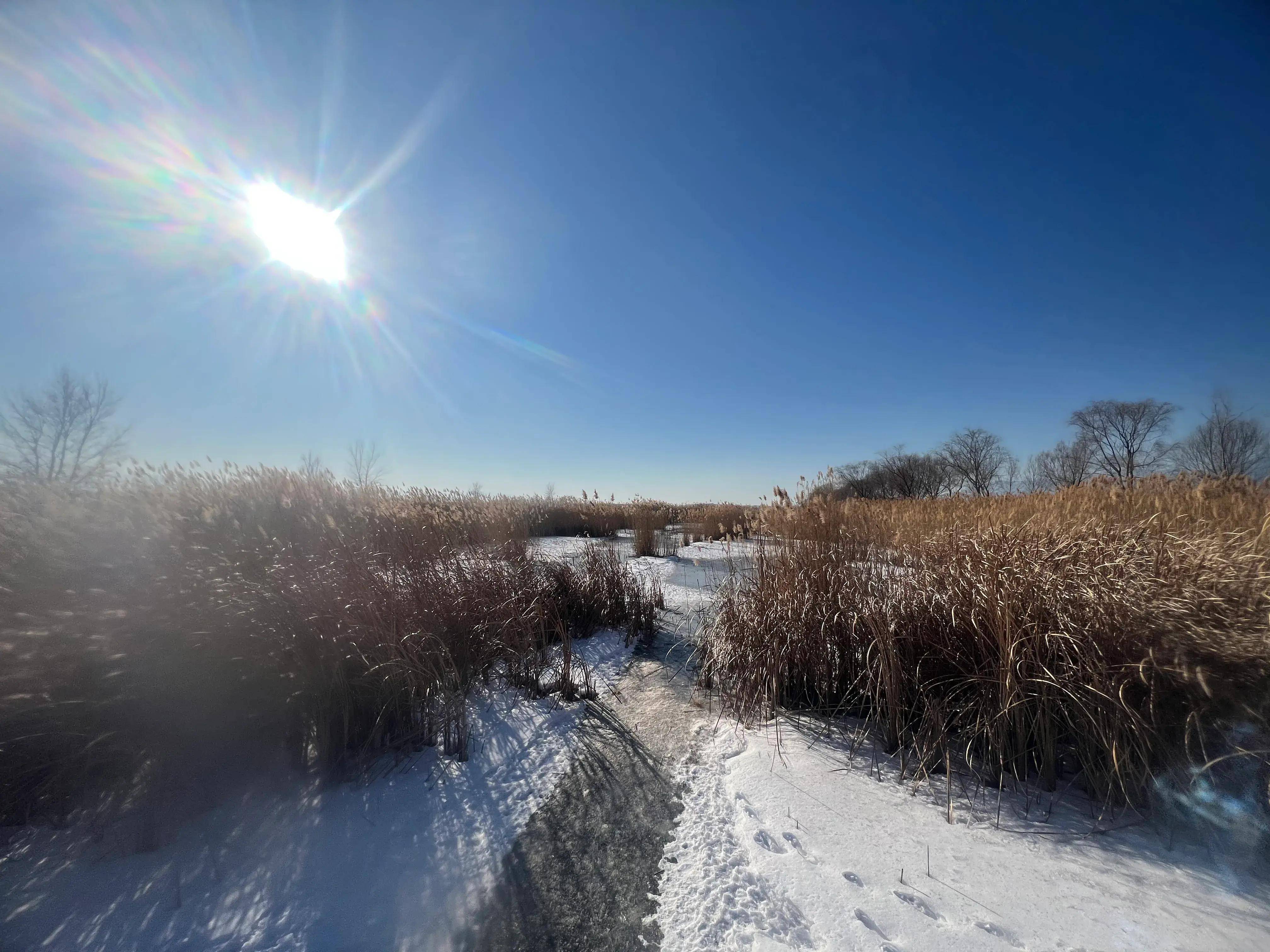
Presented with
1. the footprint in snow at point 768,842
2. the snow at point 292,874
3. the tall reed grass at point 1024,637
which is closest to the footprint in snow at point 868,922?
the footprint in snow at point 768,842

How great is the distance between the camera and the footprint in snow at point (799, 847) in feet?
5.13

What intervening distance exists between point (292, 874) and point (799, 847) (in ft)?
6.05

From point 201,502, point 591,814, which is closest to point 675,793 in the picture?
point 591,814

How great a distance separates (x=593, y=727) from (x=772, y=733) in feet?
3.50

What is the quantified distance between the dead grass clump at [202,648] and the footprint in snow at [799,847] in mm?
1624

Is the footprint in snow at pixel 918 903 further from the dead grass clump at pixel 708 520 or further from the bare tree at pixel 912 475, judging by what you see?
the bare tree at pixel 912 475

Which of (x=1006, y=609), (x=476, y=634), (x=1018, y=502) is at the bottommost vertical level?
(x=476, y=634)

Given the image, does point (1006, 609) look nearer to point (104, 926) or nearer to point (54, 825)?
point (104, 926)

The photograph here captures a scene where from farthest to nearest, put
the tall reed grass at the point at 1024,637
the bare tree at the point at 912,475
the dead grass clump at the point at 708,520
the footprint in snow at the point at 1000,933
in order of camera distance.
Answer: the bare tree at the point at 912,475 < the dead grass clump at the point at 708,520 < the tall reed grass at the point at 1024,637 < the footprint in snow at the point at 1000,933

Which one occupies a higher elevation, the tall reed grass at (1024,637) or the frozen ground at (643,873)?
the tall reed grass at (1024,637)

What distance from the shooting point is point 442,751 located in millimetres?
2338

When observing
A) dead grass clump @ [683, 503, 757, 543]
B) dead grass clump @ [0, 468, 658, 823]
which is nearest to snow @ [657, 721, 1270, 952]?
dead grass clump @ [0, 468, 658, 823]

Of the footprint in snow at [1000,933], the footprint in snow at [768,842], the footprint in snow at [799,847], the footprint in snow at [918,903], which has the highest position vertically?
the footprint in snow at [1000,933]

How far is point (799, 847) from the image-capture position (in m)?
1.64
